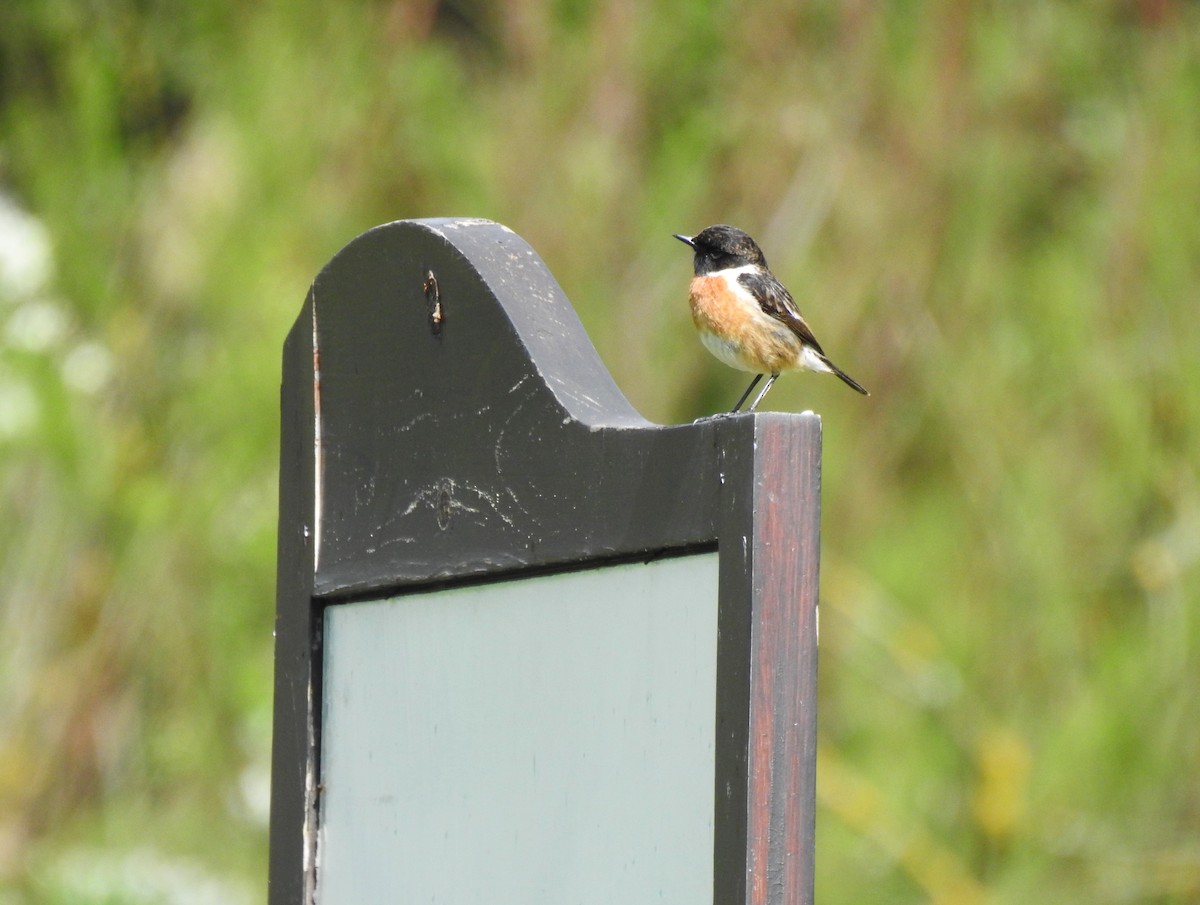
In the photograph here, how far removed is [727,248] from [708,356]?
1929 mm

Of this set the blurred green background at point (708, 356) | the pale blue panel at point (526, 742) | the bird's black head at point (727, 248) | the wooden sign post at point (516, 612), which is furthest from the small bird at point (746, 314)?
the blurred green background at point (708, 356)

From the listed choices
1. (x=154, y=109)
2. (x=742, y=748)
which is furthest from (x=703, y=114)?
(x=742, y=748)

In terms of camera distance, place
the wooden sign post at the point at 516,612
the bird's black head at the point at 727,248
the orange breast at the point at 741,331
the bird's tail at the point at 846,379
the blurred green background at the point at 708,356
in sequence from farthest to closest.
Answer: the blurred green background at the point at 708,356
the bird's black head at the point at 727,248
the orange breast at the point at 741,331
the bird's tail at the point at 846,379
the wooden sign post at the point at 516,612

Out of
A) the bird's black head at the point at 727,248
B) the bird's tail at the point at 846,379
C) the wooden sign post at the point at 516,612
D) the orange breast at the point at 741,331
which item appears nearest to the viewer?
the wooden sign post at the point at 516,612

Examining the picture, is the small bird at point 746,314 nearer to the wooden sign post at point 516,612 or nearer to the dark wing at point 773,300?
the dark wing at point 773,300

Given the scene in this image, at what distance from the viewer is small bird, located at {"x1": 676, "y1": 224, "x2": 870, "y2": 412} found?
2900 mm

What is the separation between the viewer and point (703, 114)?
5.23m

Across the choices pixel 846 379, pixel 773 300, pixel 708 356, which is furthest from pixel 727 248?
pixel 708 356

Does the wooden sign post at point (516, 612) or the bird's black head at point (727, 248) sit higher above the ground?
the bird's black head at point (727, 248)

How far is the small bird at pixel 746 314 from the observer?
114 inches

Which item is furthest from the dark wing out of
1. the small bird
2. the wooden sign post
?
the wooden sign post

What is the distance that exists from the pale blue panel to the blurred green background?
2684 millimetres

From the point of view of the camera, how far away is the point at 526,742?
1437mm

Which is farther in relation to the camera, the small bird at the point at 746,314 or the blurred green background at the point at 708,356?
the blurred green background at the point at 708,356
